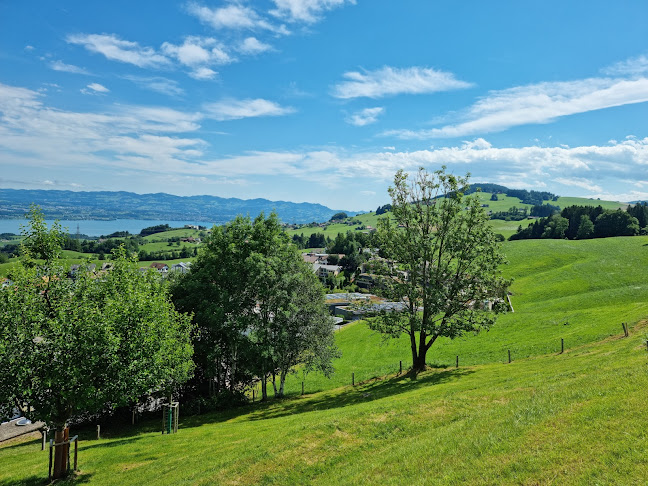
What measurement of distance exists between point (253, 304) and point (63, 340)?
20613 millimetres

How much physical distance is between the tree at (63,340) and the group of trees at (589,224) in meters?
147

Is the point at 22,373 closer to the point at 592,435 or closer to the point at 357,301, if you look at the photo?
the point at 592,435

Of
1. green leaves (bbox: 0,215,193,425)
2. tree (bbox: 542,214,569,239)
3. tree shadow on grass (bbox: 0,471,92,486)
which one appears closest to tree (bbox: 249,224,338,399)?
green leaves (bbox: 0,215,193,425)

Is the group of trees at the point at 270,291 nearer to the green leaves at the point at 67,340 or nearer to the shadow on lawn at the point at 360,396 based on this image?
the green leaves at the point at 67,340

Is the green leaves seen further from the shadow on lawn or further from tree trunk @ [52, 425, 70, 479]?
the shadow on lawn

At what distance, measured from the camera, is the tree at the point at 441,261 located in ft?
106

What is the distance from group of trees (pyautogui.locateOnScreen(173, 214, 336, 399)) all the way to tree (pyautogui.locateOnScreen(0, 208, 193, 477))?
14.2 metres

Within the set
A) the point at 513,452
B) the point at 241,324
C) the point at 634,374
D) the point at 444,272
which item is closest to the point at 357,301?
the point at 444,272

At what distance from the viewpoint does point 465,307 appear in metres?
32.7

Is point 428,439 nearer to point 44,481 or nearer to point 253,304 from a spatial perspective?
point 44,481

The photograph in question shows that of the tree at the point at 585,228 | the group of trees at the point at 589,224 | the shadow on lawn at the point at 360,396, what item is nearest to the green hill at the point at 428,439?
the shadow on lawn at the point at 360,396

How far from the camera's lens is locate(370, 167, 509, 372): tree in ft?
106

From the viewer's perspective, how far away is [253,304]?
119ft

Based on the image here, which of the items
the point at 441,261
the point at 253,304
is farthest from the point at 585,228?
the point at 253,304
